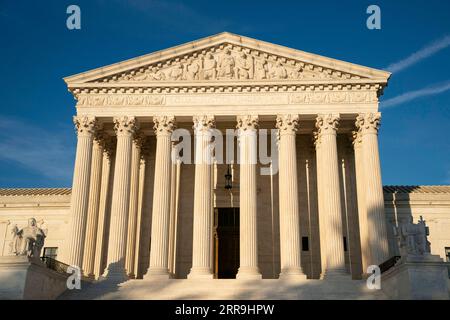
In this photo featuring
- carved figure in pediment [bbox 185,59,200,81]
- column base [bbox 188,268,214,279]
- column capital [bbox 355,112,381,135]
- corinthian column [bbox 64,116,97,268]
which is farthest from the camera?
carved figure in pediment [bbox 185,59,200,81]

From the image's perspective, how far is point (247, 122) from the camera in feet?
116

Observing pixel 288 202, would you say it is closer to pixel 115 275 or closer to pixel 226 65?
pixel 226 65

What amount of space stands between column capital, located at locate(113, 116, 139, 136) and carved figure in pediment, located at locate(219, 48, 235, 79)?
6.96 meters

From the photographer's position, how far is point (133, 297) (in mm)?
28047

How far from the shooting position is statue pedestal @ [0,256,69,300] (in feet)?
79.7

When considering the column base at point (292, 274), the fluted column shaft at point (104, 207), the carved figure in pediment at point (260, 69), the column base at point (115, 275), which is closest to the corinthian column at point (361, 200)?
the column base at point (292, 274)

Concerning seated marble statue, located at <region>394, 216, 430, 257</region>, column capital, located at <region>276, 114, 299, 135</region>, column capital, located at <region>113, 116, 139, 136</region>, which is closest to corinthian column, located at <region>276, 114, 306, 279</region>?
column capital, located at <region>276, 114, 299, 135</region>

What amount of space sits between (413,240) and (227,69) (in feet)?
56.4

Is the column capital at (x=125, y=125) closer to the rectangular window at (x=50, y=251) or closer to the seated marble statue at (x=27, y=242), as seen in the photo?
the seated marble statue at (x=27, y=242)

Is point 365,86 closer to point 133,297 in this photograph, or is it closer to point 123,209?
point 123,209

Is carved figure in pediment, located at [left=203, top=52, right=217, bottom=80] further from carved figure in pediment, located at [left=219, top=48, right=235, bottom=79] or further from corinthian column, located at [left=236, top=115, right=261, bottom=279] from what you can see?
corinthian column, located at [left=236, top=115, right=261, bottom=279]

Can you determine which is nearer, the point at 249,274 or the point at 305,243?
the point at 249,274

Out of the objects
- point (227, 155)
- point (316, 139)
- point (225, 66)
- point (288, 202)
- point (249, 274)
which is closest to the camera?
point (249, 274)

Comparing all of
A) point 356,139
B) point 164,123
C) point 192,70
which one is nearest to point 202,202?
point 164,123
